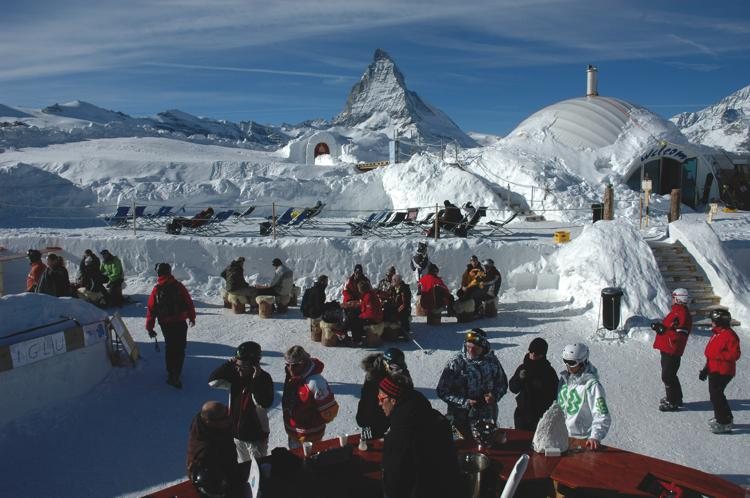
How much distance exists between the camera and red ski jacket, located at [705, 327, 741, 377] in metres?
5.33

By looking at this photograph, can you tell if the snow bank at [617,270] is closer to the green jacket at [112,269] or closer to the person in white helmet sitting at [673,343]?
the person in white helmet sitting at [673,343]

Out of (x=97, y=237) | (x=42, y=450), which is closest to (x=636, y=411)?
(x=42, y=450)

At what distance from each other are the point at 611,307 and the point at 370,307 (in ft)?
11.3

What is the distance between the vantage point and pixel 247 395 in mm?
4207

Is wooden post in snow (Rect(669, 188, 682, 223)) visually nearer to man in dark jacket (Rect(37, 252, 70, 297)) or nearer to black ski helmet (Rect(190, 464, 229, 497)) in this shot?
man in dark jacket (Rect(37, 252, 70, 297))

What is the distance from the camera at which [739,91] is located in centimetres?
16925

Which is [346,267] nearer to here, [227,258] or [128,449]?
[227,258]

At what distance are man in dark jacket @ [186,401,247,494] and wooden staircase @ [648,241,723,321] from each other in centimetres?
816

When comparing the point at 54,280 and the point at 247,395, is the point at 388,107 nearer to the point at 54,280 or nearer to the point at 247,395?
the point at 54,280

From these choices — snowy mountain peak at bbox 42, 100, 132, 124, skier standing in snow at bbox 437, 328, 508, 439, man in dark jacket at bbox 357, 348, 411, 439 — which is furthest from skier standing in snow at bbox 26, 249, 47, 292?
snowy mountain peak at bbox 42, 100, 132, 124

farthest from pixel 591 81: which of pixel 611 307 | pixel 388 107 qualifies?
pixel 388 107

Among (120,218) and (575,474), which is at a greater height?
(120,218)

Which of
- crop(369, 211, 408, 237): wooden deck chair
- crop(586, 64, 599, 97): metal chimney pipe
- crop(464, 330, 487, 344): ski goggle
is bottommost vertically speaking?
crop(464, 330, 487, 344): ski goggle

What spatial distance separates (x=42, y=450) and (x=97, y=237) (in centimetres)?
794
